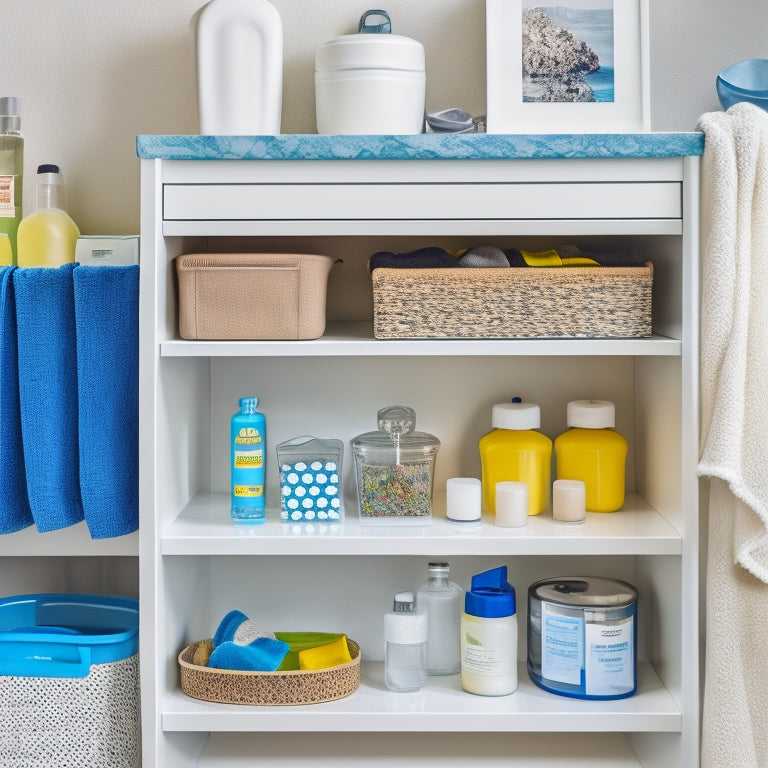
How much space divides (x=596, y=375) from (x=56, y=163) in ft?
3.18

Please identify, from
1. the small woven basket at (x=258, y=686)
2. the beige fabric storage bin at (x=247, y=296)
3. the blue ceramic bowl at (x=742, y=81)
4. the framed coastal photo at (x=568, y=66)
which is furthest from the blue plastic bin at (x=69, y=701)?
the blue ceramic bowl at (x=742, y=81)

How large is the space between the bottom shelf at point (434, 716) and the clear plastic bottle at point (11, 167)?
76 centimetres

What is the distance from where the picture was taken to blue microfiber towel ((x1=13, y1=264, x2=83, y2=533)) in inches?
50.1

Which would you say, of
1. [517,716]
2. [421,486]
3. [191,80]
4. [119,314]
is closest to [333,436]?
[421,486]

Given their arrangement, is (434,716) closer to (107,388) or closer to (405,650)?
(405,650)

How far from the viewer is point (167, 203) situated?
121 cm

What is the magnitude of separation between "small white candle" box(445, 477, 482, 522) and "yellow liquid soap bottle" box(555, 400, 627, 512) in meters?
0.18

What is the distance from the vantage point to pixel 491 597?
4.31 feet

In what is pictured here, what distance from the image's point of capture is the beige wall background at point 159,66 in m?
1.49

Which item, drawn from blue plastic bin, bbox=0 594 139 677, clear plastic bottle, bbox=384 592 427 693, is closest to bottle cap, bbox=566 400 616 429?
clear plastic bottle, bbox=384 592 427 693

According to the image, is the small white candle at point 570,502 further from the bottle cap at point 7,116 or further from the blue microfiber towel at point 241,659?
the bottle cap at point 7,116

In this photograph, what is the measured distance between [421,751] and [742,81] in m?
1.15

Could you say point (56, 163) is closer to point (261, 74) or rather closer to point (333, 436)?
point (261, 74)

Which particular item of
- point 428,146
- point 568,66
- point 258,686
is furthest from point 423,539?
point 568,66
